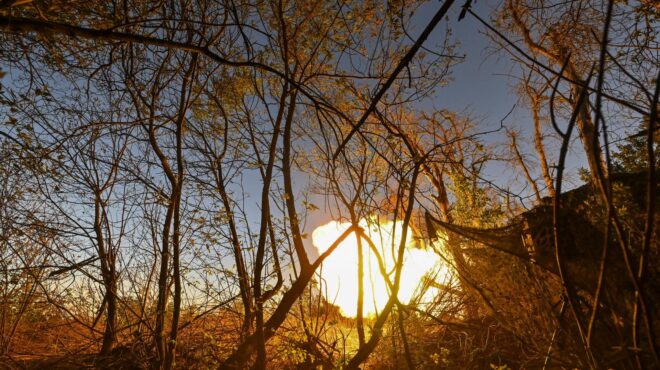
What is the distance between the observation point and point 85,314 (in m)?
5.32

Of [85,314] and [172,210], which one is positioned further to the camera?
[85,314]

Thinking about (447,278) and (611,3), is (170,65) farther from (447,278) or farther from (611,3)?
(447,278)

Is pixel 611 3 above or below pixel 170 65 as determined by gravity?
below

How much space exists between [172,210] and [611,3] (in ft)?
17.3

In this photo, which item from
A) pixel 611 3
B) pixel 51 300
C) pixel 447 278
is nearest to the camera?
pixel 611 3

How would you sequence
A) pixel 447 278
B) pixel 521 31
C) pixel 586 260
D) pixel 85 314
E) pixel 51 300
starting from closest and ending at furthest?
pixel 586 260 < pixel 51 300 < pixel 85 314 < pixel 447 278 < pixel 521 31

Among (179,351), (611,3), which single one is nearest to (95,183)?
(179,351)

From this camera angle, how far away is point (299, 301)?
4840 millimetres

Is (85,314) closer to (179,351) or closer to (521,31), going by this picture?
(179,351)

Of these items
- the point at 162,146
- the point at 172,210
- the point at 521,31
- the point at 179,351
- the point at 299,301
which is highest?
the point at 521,31

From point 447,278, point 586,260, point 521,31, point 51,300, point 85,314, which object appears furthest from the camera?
point 521,31

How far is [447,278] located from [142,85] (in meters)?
6.41

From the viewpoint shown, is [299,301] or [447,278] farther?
[447,278]

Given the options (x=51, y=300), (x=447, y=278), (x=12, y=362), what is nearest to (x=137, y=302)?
(x=51, y=300)
